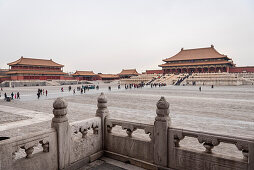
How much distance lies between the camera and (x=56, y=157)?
3.54 meters

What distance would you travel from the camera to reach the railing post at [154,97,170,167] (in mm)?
3549

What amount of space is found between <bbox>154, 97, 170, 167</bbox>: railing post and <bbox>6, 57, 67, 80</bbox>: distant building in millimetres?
68905

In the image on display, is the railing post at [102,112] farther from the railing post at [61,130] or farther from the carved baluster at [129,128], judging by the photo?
the railing post at [61,130]

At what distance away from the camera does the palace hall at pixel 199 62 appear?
2549 inches

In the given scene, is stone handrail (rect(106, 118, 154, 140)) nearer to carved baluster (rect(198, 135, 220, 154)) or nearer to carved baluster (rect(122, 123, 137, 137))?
carved baluster (rect(122, 123, 137, 137))

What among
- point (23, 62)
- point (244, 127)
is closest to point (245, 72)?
point (244, 127)

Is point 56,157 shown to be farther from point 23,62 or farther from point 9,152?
point 23,62

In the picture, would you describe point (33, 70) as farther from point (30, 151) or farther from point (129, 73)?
point (30, 151)

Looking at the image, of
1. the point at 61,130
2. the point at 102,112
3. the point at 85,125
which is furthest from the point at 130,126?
the point at 61,130

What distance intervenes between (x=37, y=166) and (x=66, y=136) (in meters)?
0.72

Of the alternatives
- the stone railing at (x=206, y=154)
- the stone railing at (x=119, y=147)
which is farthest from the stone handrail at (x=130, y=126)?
the stone railing at (x=206, y=154)

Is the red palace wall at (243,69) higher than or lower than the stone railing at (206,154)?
higher

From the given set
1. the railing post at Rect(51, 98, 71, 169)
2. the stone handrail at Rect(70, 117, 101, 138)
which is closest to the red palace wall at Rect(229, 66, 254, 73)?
the stone handrail at Rect(70, 117, 101, 138)

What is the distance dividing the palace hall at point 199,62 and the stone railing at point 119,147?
68401mm
